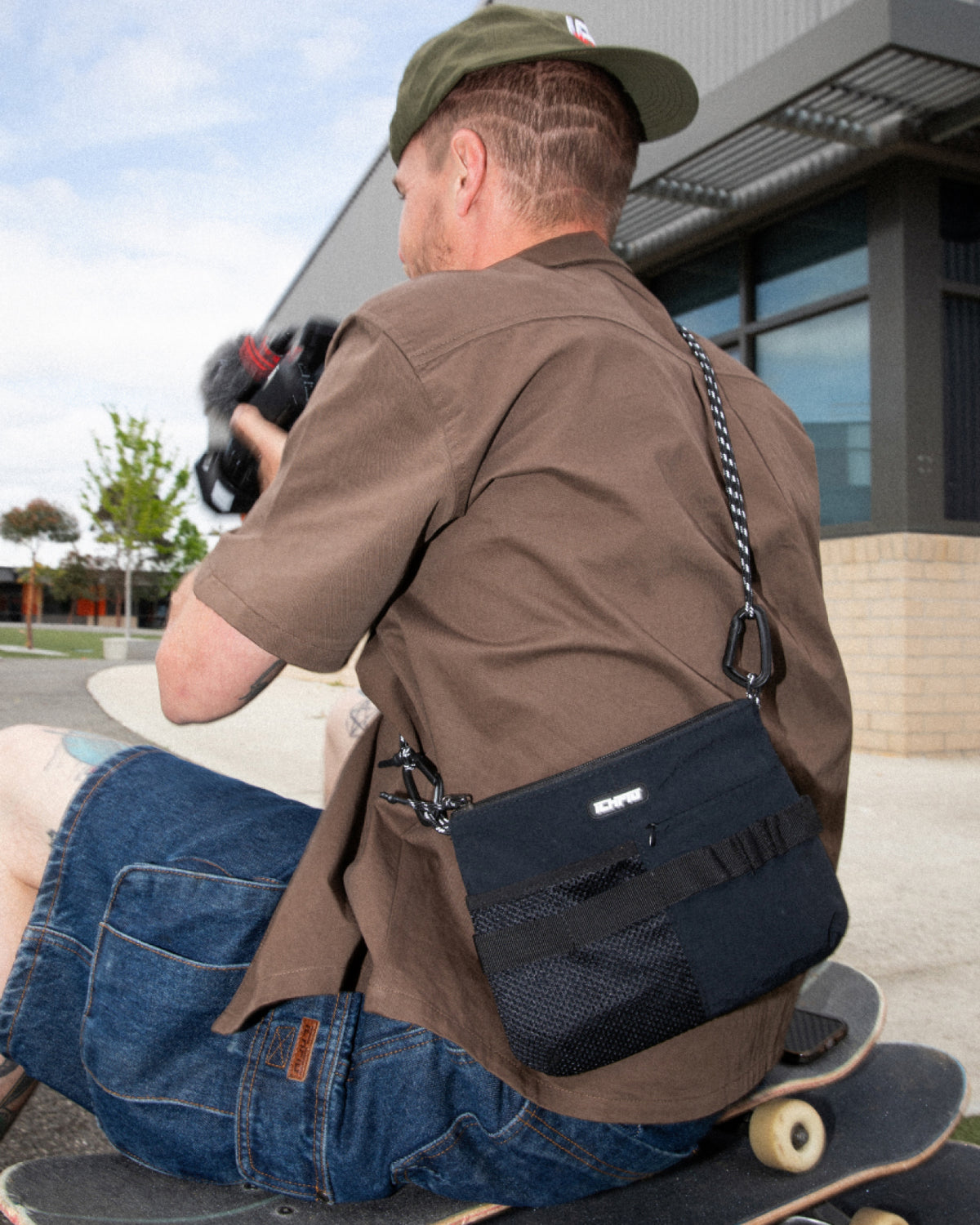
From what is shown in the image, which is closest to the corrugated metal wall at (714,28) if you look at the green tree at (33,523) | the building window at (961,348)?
the building window at (961,348)

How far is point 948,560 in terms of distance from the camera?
711 cm

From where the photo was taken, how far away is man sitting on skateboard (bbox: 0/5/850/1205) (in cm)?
100

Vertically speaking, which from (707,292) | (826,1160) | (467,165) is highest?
(707,292)

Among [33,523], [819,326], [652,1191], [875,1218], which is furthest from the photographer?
[33,523]

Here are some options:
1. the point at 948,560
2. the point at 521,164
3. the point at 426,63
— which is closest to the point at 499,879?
the point at 521,164

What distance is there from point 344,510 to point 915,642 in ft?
22.0

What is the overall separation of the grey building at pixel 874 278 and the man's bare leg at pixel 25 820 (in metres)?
6.50

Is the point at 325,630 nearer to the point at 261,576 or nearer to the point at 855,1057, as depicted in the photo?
the point at 261,576

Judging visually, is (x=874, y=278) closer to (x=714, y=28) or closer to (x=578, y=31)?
(x=714, y=28)

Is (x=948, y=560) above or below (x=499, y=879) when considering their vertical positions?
above

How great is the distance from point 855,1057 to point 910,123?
289 inches

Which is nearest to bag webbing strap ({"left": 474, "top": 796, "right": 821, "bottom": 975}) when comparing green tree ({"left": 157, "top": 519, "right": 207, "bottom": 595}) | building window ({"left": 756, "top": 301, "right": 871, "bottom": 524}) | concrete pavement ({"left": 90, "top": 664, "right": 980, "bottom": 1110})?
concrete pavement ({"left": 90, "top": 664, "right": 980, "bottom": 1110})

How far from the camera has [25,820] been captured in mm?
1288

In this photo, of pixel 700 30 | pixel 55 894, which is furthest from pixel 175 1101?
pixel 700 30
